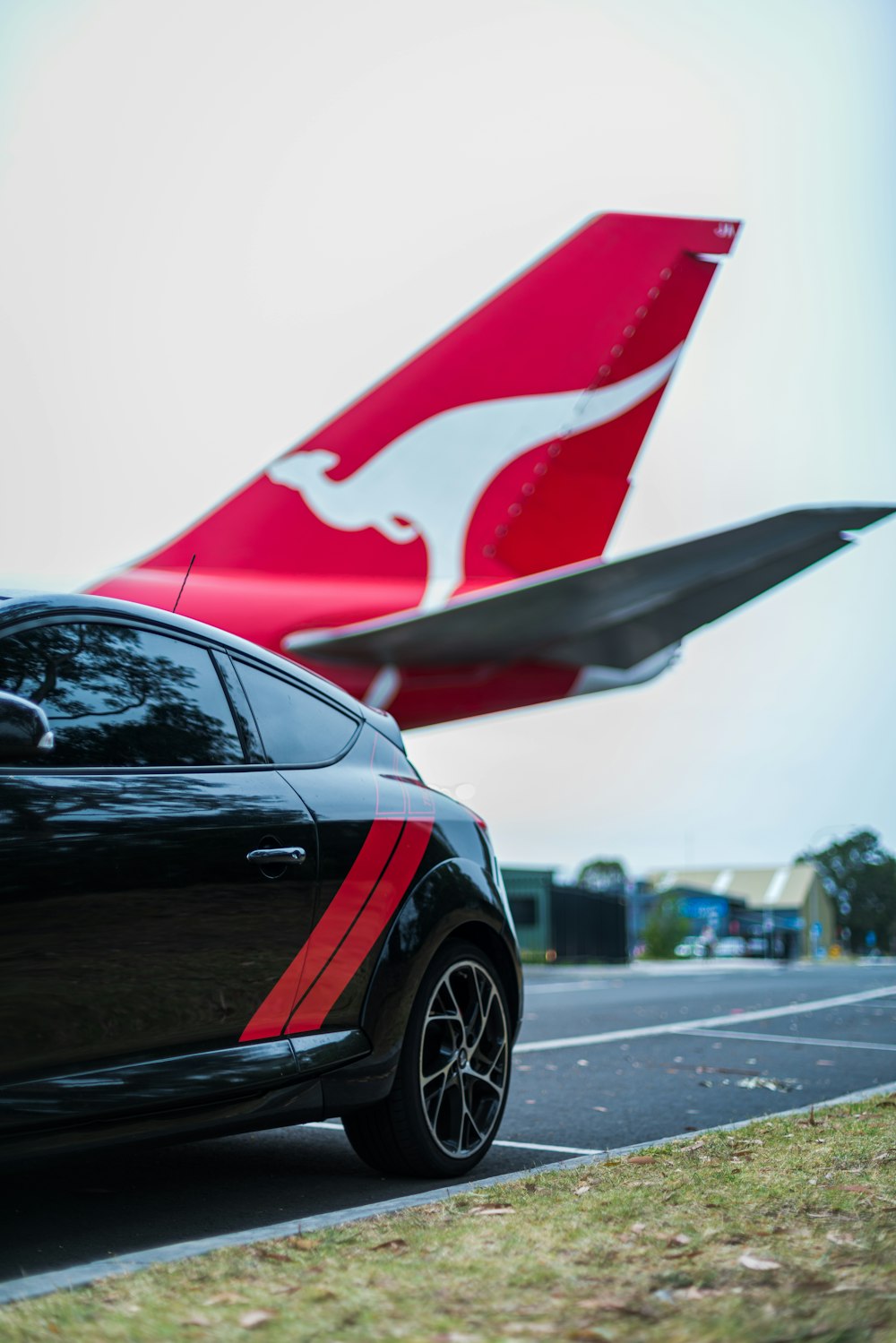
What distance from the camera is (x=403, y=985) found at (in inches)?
171

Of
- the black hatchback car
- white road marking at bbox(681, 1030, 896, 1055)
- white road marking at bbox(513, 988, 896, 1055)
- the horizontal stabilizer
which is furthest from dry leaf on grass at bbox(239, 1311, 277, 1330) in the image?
the horizontal stabilizer

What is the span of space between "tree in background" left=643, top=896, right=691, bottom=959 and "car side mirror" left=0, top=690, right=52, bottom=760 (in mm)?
37152

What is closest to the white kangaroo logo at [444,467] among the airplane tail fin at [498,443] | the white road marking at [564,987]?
the airplane tail fin at [498,443]

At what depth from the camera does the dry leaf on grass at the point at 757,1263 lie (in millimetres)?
2898

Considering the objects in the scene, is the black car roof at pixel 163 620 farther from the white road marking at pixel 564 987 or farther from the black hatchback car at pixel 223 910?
the white road marking at pixel 564 987

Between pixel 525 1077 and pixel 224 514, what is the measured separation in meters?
7.44

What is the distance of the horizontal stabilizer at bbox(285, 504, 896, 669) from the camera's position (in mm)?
11023

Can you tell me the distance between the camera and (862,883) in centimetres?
8994

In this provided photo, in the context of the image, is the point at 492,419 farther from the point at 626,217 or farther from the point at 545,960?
the point at 545,960

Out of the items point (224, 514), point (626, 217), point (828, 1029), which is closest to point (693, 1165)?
point (828, 1029)

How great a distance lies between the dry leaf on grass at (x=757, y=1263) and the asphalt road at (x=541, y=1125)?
1395 mm

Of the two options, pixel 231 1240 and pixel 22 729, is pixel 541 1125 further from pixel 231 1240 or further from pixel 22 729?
pixel 22 729

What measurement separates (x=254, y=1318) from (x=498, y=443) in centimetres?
1177

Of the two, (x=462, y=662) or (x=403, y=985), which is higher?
(x=462, y=662)
